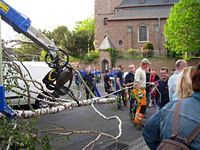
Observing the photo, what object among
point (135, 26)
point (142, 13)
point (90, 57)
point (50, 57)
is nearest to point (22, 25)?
point (50, 57)

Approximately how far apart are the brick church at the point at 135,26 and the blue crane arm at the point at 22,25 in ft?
165

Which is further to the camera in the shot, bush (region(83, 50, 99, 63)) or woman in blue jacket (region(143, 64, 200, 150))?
bush (region(83, 50, 99, 63))

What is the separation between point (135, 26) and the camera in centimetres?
6100

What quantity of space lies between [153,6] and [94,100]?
6125 cm

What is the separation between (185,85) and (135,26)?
194 feet

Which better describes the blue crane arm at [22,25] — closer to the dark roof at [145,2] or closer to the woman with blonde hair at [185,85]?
the woman with blonde hair at [185,85]

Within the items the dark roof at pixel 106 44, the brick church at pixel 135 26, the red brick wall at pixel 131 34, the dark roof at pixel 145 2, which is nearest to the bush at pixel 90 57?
the dark roof at pixel 106 44

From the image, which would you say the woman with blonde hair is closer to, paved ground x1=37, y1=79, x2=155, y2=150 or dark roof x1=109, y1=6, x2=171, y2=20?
paved ground x1=37, y1=79, x2=155, y2=150

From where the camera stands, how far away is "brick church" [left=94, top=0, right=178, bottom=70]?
59.8m

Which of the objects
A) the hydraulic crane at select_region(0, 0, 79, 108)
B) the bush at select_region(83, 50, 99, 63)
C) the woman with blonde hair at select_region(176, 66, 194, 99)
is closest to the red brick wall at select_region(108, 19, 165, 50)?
the bush at select_region(83, 50, 99, 63)

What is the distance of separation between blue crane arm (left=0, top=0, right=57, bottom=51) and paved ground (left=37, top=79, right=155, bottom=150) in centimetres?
154

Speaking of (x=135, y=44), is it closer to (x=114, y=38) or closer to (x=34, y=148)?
(x=114, y=38)

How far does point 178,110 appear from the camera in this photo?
8.45 feet

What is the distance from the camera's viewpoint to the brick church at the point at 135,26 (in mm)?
59844
